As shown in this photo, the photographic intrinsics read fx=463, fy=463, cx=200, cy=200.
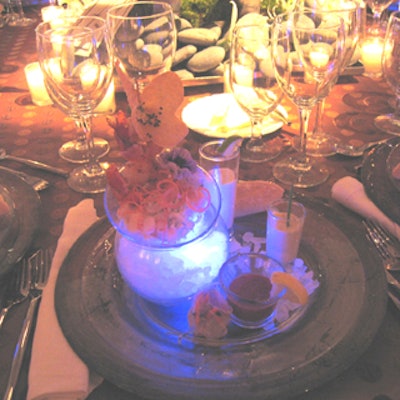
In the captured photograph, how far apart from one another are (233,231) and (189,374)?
0.29 m

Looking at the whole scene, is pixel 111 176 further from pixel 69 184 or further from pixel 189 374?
pixel 69 184

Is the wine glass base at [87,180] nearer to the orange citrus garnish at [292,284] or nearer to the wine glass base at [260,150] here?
the wine glass base at [260,150]

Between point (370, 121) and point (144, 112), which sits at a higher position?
point (144, 112)

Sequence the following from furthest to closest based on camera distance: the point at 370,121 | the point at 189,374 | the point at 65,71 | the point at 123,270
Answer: the point at 370,121 → the point at 65,71 → the point at 123,270 → the point at 189,374

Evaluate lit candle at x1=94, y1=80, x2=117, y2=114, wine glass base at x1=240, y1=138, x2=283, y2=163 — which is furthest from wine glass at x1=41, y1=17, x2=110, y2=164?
wine glass base at x1=240, y1=138, x2=283, y2=163

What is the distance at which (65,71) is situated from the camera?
891mm

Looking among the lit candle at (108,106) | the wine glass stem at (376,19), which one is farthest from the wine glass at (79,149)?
the wine glass stem at (376,19)

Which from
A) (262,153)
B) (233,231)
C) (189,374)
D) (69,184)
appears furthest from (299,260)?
(69,184)

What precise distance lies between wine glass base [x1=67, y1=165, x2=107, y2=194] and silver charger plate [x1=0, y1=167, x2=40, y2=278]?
0.11 meters

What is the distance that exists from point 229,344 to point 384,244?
0.31 m

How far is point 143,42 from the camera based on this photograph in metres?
0.97

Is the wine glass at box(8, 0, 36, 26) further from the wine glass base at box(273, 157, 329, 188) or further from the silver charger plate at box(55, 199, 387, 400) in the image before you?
the silver charger plate at box(55, 199, 387, 400)

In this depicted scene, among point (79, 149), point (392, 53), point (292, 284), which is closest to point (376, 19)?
point (392, 53)

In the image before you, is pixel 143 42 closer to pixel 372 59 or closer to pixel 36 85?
pixel 36 85
